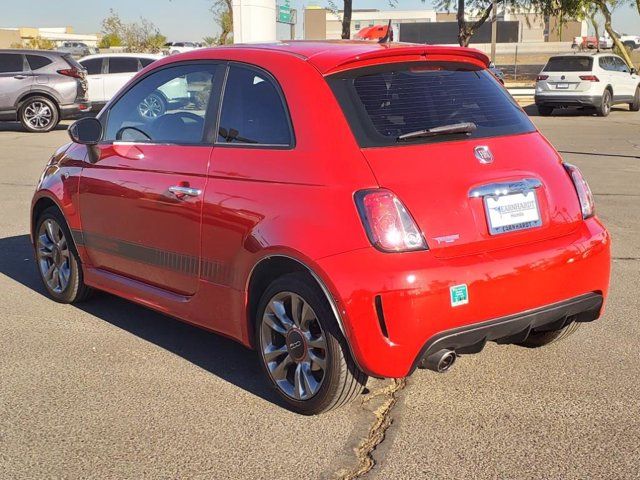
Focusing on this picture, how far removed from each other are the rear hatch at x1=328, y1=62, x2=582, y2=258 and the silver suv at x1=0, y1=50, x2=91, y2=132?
1673 cm

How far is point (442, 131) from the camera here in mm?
3852

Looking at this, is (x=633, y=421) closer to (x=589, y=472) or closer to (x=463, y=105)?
(x=589, y=472)

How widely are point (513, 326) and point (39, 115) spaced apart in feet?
57.9

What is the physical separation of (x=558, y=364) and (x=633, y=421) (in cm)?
76

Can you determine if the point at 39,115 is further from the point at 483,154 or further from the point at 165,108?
the point at 483,154

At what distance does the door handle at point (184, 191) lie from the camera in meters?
4.26

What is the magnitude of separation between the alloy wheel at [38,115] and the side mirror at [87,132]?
1526cm

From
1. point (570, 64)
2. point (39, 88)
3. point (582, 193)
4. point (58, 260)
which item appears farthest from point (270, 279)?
point (570, 64)

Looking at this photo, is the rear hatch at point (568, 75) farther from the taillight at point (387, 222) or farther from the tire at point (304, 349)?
the taillight at point (387, 222)

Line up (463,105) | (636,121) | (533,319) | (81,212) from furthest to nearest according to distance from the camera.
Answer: (636,121) → (81,212) → (463,105) → (533,319)

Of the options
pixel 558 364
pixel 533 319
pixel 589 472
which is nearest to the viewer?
pixel 589 472

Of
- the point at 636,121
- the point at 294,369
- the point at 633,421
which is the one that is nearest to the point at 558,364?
the point at 633,421

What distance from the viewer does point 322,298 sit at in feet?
12.0

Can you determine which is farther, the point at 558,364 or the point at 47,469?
the point at 558,364
